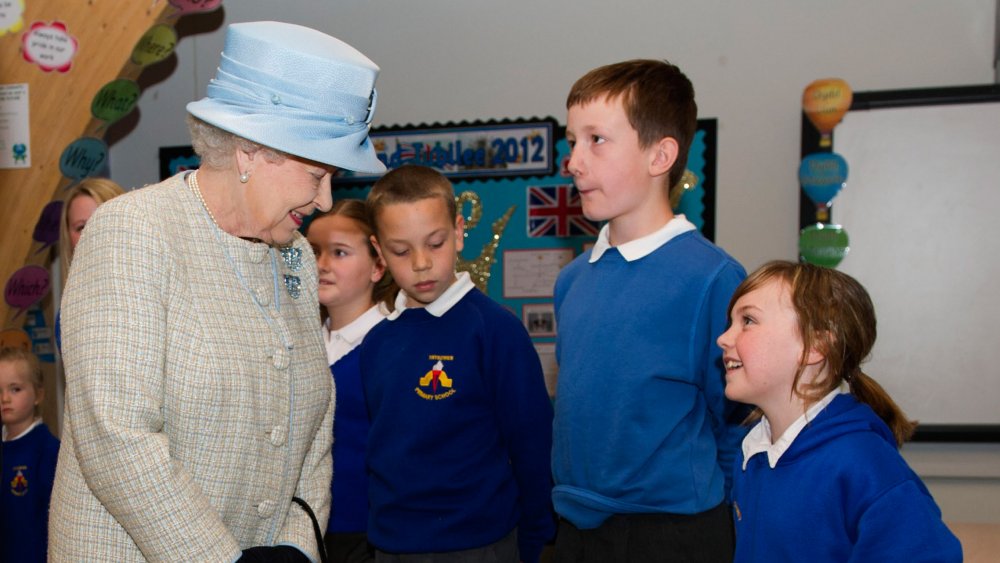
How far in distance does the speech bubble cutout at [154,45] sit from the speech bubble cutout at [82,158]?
38 cm

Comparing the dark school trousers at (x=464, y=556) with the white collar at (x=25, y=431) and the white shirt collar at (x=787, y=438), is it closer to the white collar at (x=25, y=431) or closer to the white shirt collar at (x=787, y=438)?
the white shirt collar at (x=787, y=438)

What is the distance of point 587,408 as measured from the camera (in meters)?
1.76

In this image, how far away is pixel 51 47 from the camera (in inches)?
140

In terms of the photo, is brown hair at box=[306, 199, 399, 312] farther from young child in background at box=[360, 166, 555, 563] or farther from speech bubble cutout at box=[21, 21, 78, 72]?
speech bubble cutout at box=[21, 21, 78, 72]

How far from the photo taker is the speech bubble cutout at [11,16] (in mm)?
3516

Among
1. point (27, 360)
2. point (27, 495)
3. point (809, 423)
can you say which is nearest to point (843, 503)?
point (809, 423)

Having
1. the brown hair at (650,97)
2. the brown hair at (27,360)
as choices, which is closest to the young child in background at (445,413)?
the brown hair at (650,97)

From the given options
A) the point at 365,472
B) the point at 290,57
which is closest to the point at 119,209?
the point at 290,57

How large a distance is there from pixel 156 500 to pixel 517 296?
279 centimetres

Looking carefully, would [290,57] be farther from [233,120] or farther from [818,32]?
[818,32]

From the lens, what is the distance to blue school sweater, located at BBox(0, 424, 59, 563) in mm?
3131

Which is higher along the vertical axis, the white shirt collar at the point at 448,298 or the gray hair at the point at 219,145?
the gray hair at the point at 219,145

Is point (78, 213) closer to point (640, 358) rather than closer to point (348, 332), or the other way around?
point (348, 332)

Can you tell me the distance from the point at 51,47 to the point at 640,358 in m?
2.96
